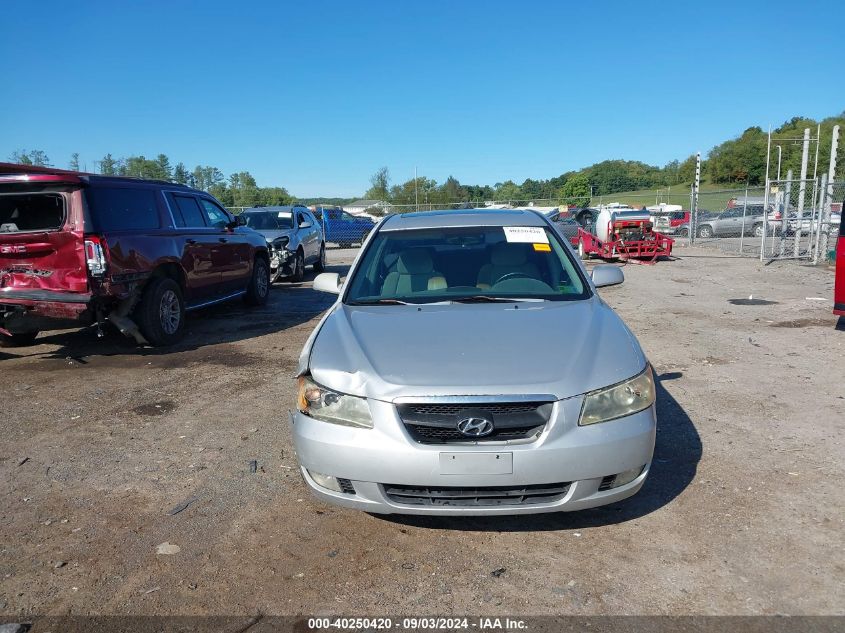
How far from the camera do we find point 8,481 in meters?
4.07

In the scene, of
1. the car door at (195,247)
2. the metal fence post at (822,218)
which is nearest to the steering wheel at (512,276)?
the car door at (195,247)

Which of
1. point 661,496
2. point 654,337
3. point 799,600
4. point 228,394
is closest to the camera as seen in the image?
point 799,600

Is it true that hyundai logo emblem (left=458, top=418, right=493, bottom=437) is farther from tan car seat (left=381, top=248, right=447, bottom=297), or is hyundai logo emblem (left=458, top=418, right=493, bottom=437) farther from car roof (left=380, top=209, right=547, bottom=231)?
car roof (left=380, top=209, right=547, bottom=231)

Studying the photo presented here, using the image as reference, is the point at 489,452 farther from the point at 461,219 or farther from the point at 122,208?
the point at 122,208

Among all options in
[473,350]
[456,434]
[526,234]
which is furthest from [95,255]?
[456,434]

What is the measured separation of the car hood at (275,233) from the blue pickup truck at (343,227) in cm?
1310

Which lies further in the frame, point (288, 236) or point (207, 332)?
point (288, 236)

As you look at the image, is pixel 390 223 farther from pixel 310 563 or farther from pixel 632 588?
pixel 632 588

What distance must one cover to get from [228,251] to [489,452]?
25.5 ft

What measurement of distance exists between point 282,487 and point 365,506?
3.34 ft

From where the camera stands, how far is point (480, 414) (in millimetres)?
2910

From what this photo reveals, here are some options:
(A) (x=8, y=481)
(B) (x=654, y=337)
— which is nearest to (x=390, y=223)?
(A) (x=8, y=481)

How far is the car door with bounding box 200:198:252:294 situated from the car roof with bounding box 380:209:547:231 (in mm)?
5052

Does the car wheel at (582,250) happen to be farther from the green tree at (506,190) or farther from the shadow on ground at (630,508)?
the green tree at (506,190)
